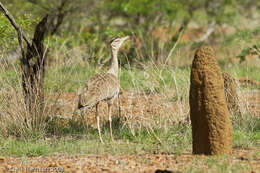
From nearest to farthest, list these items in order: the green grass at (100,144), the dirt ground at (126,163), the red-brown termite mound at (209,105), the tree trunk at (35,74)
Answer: the dirt ground at (126,163), the red-brown termite mound at (209,105), the green grass at (100,144), the tree trunk at (35,74)

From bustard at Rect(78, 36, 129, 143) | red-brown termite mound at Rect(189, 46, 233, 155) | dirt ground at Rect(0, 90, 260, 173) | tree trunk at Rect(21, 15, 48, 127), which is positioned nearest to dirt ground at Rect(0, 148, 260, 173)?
dirt ground at Rect(0, 90, 260, 173)

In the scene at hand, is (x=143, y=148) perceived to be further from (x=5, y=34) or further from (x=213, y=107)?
(x=5, y=34)

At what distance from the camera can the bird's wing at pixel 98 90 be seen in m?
6.50

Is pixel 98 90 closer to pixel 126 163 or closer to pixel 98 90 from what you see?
pixel 98 90

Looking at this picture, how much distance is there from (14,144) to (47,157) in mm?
830

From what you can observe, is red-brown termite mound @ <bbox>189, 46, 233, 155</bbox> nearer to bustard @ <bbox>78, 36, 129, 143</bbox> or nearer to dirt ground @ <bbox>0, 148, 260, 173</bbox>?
dirt ground @ <bbox>0, 148, 260, 173</bbox>

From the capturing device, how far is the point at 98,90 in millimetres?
6656

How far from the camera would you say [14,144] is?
6570 mm

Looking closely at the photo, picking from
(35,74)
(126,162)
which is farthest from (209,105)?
(35,74)

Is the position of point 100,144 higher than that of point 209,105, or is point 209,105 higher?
point 209,105

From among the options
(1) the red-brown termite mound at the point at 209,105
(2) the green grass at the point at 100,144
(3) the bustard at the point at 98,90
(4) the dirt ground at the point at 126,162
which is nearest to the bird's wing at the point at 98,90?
(3) the bustard at the point at 98,90

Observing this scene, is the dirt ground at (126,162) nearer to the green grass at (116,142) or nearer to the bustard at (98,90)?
the green grass at (116,142)

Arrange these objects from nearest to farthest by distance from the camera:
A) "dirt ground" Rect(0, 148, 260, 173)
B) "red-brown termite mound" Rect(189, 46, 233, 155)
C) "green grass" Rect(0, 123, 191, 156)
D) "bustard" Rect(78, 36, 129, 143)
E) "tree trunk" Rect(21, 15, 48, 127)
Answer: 1. "dirt ground" Rect(0, 148, 260, 173)
2. "red-brown termite mound" Rect(189, 46, 233, 155)
3. "green grass" Rect(0, 123, 191, 156)
4. "bustard" Rect(78, 36, 129, 143)
5. "tree trunk" Rect(21, 15, 48, 127)

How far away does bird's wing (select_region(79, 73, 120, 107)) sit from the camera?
650 centimetres
